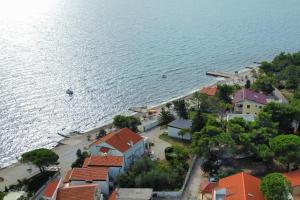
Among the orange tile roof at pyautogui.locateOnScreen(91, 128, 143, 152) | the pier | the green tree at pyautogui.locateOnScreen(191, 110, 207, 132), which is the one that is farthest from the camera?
the pier

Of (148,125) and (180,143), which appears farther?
(148,125)

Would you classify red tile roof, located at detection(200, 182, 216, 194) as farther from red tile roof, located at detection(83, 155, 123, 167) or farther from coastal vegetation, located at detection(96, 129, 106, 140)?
coastal vegetation, located at detection(96, 129, 106, 140)

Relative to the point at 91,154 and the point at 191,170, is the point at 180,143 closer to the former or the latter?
the point at 191,170

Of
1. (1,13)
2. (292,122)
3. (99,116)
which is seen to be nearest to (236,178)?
(292,122)

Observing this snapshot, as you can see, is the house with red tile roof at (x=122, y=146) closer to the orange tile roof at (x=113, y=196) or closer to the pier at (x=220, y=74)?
the orange tile roof at (x=113, y=196)

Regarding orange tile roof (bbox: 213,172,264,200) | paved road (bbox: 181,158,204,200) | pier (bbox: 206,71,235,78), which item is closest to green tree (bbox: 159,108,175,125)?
paved road (bbox: 181,158,204,200)

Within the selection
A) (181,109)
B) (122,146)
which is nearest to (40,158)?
(122,146)

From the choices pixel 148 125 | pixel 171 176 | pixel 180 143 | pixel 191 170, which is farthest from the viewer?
pixel 148 125

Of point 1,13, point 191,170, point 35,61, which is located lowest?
point 191,170
